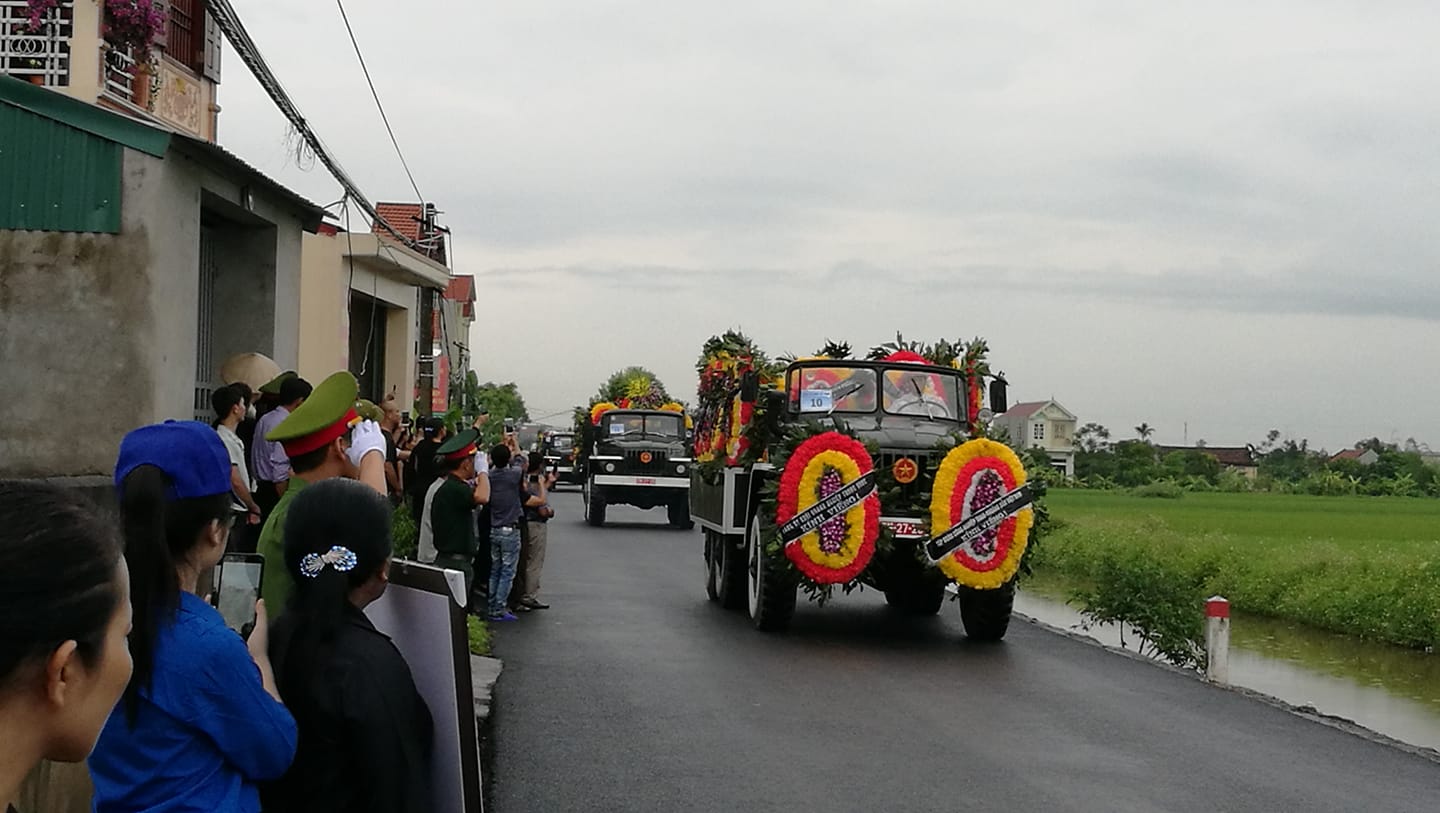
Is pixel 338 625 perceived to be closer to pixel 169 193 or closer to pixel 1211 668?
pixel 169 193

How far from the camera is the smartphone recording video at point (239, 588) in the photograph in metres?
4.14

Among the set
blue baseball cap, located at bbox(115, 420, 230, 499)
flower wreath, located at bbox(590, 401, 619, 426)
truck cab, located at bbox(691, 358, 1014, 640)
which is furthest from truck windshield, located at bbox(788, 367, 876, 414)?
flower wreath, located at bbox(590, 401, 619, 426)

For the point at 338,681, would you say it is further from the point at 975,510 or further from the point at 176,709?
the point at 975,510

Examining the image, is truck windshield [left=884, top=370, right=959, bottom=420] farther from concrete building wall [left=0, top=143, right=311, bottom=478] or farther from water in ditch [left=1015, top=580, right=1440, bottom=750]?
concrete building wall [left=0, top=143, right=311, bottom=478]

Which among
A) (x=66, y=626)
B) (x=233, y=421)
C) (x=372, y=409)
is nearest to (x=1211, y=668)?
(x=372, y=409)

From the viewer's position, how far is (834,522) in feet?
46.0

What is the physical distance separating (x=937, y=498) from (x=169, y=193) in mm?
6600

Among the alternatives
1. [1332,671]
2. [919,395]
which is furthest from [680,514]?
[919,395]

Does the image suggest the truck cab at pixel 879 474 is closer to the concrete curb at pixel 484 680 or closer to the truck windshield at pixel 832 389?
the truck windshield at pixel 832 389

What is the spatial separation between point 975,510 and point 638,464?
1955 centimetres

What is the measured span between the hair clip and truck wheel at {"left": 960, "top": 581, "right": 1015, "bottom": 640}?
38.0 ft

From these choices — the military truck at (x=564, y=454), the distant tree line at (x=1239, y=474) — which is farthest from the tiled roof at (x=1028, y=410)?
the military truck at (x=564, y=454)

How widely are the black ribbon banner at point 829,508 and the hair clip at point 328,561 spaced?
10601 mm

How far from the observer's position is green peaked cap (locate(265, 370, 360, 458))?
15.8 ft
